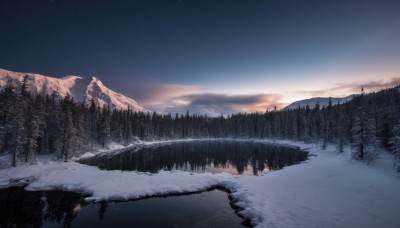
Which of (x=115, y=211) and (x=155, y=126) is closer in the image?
(x=115, y=211)

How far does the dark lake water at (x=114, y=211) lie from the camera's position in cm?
1738

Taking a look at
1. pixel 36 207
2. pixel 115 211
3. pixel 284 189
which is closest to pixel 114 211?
pixel 115 211

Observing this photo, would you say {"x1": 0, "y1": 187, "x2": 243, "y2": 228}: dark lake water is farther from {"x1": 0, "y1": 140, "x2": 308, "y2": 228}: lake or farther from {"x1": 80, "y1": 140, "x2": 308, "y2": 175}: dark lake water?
{"x1": 80, "y1": 140, "x2": 308, "y2": 175}: dark lake water

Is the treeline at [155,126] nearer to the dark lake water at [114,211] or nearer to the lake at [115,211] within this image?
the lake at [115,211]

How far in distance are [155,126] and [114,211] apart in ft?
369

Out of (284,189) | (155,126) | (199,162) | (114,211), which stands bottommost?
(199,162)

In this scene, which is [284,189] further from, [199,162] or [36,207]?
[199,162]

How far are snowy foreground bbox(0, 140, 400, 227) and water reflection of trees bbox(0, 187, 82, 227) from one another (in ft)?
5.41

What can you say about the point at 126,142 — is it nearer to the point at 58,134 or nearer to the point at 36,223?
the point at 58,134

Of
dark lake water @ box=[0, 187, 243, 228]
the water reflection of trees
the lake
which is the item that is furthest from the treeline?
dark lake water @ box=[0, 187, 243, 228]

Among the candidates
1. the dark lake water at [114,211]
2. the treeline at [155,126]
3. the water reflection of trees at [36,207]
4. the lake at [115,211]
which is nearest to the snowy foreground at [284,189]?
the lake at [115,211]

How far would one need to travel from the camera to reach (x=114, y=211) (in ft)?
64.3

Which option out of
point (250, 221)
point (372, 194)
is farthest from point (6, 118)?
point (372, 194)

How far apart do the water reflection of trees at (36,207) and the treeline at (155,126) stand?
1729cm
